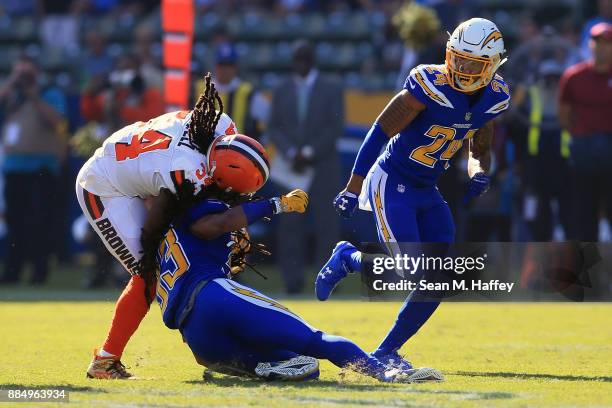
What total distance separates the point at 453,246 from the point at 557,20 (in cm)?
1015

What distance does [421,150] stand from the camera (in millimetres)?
7457

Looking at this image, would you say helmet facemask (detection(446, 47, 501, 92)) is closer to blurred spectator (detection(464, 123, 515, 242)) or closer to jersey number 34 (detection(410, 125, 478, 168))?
jersey number 34 (detection(410, 125, 478, 168))

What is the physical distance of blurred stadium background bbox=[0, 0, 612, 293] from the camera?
1323cm

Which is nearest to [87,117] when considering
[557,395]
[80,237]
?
[80,237]

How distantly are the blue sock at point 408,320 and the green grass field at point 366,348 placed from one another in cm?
31

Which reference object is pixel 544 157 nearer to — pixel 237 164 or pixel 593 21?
pixel 593 21

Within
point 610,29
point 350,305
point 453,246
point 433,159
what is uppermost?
point 610,29

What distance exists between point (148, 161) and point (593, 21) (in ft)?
28.2

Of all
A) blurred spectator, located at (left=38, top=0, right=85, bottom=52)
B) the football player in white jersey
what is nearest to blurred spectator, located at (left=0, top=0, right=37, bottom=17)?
blurred spectator, located at (left=38, top=0, right=85, bottom=52)

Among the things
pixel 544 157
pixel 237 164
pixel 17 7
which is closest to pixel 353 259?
pixel 237 164

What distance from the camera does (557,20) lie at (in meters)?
17.0

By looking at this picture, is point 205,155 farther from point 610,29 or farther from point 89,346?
point 610,29

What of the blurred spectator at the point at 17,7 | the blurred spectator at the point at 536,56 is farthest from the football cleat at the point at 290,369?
the blurred spectator at the point at 17,7

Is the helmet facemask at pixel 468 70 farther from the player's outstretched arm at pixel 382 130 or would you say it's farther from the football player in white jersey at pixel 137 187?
the football player in white jersey at pixel 137 187
